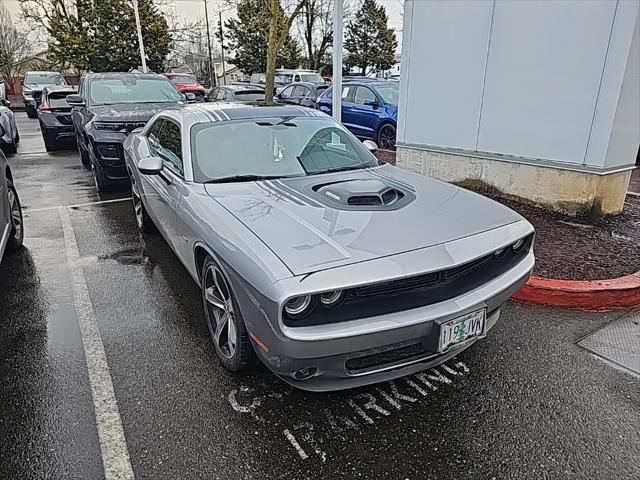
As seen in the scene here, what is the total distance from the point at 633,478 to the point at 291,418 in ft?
5.35

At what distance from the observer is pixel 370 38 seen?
3866 centimetres

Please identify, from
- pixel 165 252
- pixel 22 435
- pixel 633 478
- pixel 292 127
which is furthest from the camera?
pixel 165 252

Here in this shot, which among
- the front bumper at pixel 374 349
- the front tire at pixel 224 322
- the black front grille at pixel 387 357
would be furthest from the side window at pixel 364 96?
the black front grille at pixel 387 357

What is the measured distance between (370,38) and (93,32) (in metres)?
20.6

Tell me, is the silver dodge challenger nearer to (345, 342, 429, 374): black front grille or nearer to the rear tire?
(345, 342, 429, 374): black front grille

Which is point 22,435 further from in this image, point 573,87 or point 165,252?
point 573,87

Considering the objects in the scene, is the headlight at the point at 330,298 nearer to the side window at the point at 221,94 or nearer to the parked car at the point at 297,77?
the side window at the point at 221,94

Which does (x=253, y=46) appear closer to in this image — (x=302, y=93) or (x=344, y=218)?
(x=302, y=93)

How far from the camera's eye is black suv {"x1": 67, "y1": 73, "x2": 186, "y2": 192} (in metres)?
7.02

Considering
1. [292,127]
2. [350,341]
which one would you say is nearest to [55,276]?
[292,127]

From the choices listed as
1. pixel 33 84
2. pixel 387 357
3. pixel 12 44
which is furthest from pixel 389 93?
pixel 12 44

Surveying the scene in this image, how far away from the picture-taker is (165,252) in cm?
493

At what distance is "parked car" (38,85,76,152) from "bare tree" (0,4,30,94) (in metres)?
26.7

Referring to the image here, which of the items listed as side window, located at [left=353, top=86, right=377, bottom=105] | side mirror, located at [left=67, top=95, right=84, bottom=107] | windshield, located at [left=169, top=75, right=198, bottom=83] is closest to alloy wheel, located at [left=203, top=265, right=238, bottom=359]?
side mirror, located at [left=67, top=95, right=84, bottom=107]
